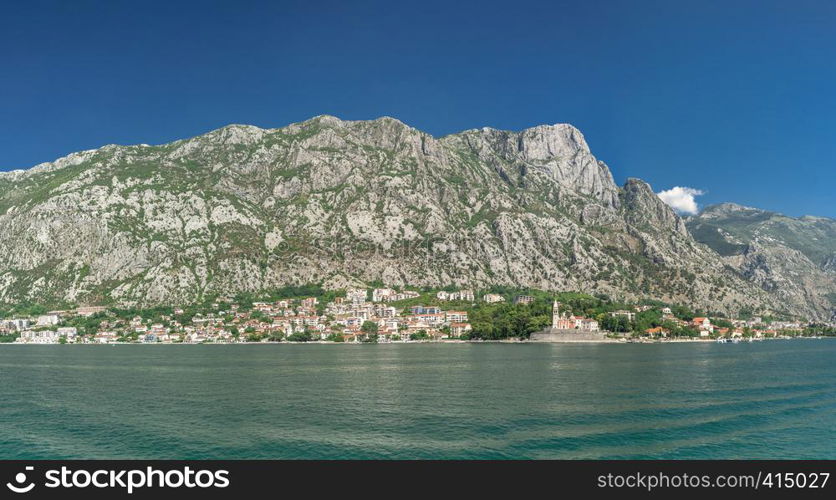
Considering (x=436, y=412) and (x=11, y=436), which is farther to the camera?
(x=436, y=412)
